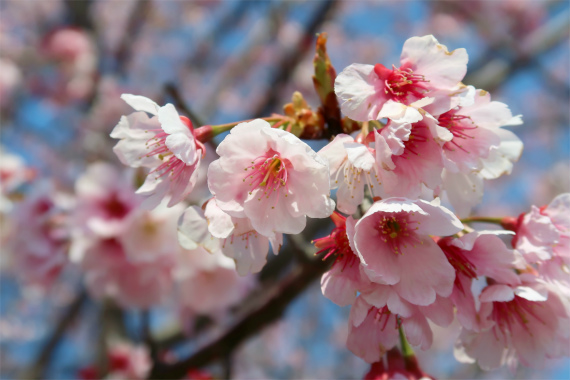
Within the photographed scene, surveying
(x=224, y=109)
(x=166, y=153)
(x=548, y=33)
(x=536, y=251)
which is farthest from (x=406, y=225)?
(x=224, y=109)

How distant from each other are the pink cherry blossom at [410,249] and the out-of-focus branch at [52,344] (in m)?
3.22

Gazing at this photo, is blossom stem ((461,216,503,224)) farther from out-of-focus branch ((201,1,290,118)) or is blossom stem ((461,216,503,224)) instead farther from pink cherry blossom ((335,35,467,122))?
out-of-focus branch ((201,1,290,118))

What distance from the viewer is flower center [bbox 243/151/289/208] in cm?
87

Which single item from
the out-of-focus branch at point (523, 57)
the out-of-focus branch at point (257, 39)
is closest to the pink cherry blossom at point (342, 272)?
the out-of-focus branch at point (523, 57)

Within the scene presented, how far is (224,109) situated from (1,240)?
225 inches

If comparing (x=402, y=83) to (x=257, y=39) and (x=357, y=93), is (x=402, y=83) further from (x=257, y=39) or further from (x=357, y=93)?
(x=257, y=39)

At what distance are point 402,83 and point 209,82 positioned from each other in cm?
614

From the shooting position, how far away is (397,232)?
0.91 meters

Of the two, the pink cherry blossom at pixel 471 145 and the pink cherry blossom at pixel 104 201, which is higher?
the pink cherry blossom at pixel 471 145

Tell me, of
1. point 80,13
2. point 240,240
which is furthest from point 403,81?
point 80,13

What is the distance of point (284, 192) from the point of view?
2.84 ft

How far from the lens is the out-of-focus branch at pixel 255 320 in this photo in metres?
1.43

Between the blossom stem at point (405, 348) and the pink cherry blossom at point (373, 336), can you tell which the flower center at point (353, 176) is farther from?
the blossom stem at point (405, 348)

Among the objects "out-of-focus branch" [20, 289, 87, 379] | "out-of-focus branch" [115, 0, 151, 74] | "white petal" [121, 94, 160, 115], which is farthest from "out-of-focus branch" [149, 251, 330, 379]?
"out-of-focus branch" [115, 0, 151, 74]
